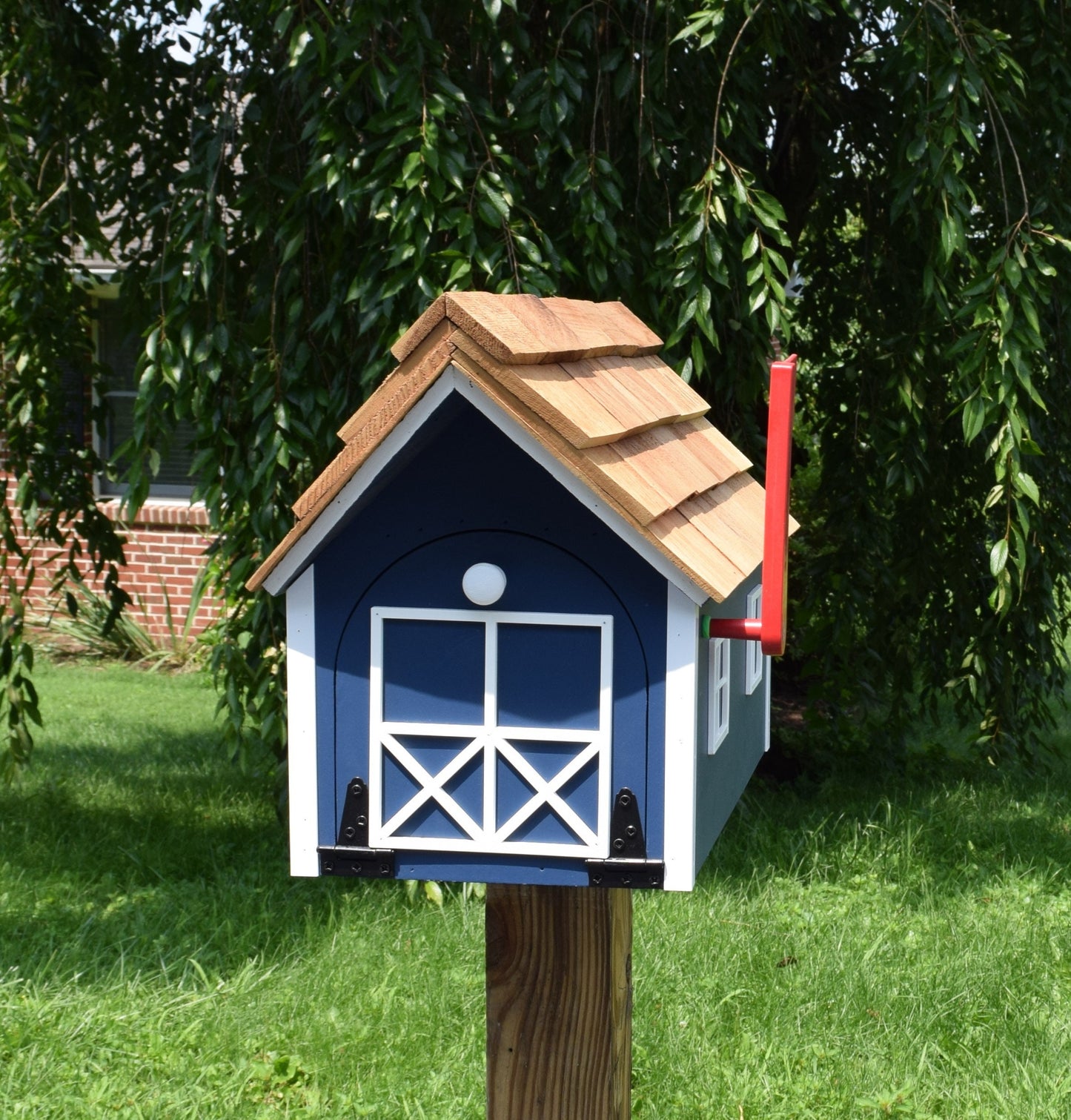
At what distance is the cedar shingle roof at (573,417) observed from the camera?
69.7 inches

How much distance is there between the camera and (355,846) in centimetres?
195

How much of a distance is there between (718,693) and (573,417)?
58 cm

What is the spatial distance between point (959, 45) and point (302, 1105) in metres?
3.12

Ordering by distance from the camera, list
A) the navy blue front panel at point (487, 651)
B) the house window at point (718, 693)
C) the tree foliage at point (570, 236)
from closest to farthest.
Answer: the navy blue front panel at point (487, 651), the house window at point (718, 693), the tree foliage at point (570, 236)

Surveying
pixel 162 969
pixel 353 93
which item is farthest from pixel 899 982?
pixel 353 93

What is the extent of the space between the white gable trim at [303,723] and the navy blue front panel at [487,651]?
0.07ft

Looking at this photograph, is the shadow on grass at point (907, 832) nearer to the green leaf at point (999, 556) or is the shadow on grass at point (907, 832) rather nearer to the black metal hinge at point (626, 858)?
the green leaf at point (999, 556)

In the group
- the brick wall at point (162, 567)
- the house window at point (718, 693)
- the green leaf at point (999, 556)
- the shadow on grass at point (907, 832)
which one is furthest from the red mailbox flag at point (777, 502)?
the brick wall at point (162, 567)

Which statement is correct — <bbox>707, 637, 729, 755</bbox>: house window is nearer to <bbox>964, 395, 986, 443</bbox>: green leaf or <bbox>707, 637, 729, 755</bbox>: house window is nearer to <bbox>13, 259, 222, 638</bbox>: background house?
<bbox>964, 395, 986, 443</bbox>: green leaf

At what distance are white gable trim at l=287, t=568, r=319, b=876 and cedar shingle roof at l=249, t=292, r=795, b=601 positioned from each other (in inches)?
2.8

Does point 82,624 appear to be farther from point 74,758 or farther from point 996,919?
point 996,919

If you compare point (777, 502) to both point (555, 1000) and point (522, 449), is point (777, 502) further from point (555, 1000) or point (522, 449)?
point (555, 1000)

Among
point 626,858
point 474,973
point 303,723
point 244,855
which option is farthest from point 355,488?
point 244,855

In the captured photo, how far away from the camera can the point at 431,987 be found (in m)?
3.92
